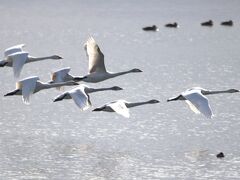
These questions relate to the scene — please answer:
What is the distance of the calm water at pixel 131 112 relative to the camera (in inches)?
626

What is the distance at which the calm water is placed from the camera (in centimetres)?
1591

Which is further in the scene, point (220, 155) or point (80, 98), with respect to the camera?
point (80, 98)

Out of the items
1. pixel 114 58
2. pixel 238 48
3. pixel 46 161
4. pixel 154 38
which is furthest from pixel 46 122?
pixel 154 38

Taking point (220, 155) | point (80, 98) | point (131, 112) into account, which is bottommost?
point (131, 112)

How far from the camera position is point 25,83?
1756 cm

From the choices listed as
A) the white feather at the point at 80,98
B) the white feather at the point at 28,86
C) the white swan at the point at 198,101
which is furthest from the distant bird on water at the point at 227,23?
the white feather at the point at 80,98

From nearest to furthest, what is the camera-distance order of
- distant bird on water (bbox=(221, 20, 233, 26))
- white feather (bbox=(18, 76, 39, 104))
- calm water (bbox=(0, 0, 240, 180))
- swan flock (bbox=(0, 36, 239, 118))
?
1. calm water (bbox=(0, 0, 240, 180))
2. swan flock (bbox=(0, 36, 239, 118))
3. white feather (bbox=(18, 76, 39, 104))
4. distant bird on water (bbox=(221, 20, 233, 26))

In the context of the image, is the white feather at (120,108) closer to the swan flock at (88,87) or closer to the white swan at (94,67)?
the swan flock at (88,87)

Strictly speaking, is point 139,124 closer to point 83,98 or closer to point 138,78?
point 83,98

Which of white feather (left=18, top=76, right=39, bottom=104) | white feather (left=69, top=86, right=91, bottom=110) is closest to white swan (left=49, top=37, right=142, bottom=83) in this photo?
white feather (left=18, top=76, right=39, bottom=104)

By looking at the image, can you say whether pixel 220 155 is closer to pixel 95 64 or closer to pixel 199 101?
pixel 199 101

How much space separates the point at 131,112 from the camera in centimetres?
2027

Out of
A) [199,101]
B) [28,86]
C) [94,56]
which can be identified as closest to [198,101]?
[199,101]

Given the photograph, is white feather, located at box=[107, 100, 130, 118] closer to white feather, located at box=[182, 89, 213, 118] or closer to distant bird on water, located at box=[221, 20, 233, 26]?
white feather, located at box=[182, 89, 213, 118]
